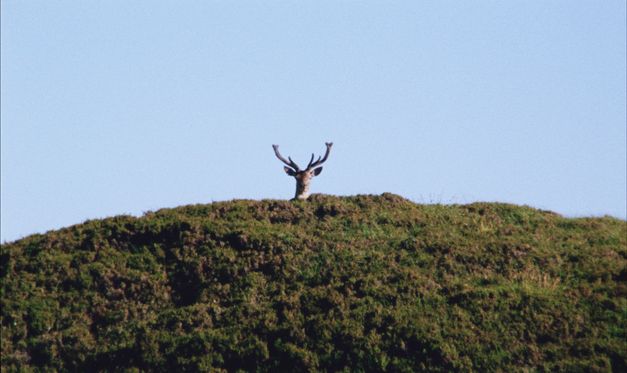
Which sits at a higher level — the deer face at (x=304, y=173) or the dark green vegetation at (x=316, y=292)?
the deer face at (x=304, y=173)

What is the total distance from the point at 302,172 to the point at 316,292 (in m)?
9.03

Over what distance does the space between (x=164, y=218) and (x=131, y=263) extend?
8.82 ft

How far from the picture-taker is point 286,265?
2483cm

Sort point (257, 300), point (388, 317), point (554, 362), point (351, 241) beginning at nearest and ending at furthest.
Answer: point (554, 362) → point (388, 317) → point (257, 300) → point (351, 241)

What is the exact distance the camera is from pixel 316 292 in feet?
76.3

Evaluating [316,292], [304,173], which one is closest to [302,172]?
[304,173]

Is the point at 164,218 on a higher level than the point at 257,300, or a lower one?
higher

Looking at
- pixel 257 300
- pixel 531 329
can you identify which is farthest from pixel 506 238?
pixel 257 300

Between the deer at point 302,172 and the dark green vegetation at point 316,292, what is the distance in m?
2.13

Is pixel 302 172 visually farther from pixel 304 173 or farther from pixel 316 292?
pixel 316 292

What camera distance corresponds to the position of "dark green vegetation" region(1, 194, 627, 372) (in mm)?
20766

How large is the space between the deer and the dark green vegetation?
2128 millimetres

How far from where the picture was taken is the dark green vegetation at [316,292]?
20.8 m

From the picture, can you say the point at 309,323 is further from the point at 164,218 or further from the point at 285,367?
the point at 164,218
